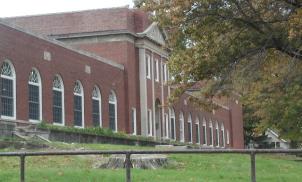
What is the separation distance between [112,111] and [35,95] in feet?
37.2

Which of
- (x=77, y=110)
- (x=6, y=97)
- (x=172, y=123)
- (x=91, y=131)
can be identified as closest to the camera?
(x=6, y=97)

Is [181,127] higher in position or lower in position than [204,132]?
higher

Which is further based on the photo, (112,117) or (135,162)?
(112,117)

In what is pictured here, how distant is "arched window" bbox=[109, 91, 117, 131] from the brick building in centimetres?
7

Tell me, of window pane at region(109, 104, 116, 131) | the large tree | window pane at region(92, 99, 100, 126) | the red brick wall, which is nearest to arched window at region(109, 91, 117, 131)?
window pane at region(109, 104, 116, 131)

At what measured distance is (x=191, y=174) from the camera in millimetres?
17016

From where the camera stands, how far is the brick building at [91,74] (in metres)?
36.3

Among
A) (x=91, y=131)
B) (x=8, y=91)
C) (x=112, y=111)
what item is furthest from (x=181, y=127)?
(x=8, y=91)

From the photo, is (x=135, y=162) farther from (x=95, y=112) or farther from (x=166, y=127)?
(x=166, y=127)

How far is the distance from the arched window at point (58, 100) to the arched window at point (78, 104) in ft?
5.52

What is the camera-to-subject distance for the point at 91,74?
4509cm

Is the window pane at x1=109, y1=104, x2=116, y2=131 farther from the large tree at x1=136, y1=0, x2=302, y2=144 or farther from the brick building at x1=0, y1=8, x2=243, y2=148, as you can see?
the large tree at x1=136, y1=0, x2=302, y2=144

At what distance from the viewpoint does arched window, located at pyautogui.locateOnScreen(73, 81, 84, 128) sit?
1683 inches

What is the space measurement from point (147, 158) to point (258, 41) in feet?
22.0
